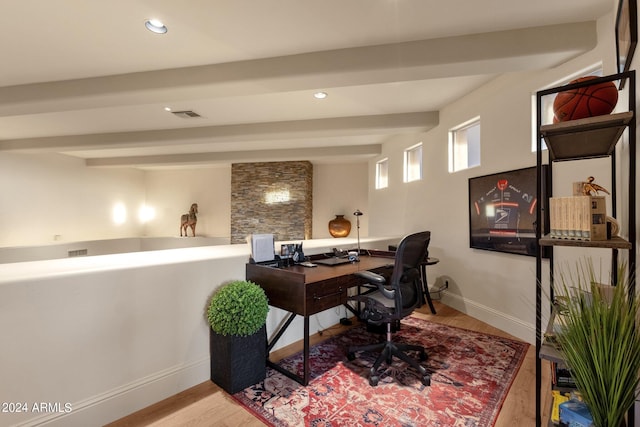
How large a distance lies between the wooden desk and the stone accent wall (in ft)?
15.5

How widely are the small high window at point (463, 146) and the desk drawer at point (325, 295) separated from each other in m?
2.46

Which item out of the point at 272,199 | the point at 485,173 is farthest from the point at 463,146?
the point at 272,199

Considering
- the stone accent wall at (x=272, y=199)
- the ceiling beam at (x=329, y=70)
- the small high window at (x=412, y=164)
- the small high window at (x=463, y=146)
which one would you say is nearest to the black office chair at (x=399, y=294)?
the ceiling beam at (x=329, y=70)

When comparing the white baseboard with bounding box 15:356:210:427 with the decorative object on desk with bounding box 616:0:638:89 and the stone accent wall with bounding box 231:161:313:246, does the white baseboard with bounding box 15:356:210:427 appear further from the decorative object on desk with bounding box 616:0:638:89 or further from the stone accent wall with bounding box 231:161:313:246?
the stone accent wall with bounding box 231:161:313:246

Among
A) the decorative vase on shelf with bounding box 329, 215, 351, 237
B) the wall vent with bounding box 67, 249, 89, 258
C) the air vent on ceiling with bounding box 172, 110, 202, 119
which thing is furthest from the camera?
the decorative vase on shelf with bounding box 329, 215, 351, 237

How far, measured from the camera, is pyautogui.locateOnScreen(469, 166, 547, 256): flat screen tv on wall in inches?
109

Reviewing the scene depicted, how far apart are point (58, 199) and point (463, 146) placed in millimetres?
8335

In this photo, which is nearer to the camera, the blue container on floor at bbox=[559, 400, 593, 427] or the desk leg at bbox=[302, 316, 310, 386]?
the blue container on floor at bbox=[559, 400, 593, 427]

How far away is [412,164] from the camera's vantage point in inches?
201

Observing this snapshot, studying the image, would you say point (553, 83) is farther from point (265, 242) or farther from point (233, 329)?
point (233, 329)

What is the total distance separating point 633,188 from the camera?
1155 millimetres

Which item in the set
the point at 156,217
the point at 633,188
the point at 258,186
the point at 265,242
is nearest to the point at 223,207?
the point at 258,186

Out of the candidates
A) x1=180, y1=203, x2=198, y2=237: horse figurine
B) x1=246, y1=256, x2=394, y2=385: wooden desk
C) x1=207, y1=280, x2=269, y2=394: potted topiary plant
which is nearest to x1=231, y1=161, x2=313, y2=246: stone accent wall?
x1=180, y1=203, x2=198, y2=237: horse figurine

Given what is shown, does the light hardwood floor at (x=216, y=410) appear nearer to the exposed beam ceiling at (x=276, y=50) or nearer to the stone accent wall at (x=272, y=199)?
the exposed beam ceiling at (x=276, y=50)
